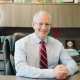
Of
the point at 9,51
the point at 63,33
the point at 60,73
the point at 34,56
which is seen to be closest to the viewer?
the point at 60,73

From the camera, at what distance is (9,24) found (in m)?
3.68

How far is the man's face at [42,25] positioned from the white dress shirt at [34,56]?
0.05 metres

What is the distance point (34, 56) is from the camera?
1789 mm

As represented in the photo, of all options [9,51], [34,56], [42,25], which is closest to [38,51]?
[34,56]

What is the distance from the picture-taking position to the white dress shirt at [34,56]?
1.59m

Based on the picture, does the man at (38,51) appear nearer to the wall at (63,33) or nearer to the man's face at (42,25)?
the man's face at (42,25)

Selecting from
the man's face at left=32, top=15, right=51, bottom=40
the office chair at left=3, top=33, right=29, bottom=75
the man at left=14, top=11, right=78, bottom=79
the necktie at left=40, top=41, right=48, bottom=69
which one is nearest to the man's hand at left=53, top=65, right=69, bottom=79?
the man at left=14, top=11, right=78, bottom=79

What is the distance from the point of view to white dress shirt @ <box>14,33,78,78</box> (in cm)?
159

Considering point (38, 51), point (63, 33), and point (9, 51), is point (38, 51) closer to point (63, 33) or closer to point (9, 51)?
point (9, 51)

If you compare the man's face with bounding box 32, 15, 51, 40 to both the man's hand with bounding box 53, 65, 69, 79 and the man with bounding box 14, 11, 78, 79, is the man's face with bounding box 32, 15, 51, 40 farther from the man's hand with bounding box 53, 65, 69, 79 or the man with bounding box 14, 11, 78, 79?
the man's hand with bounding box 53, 65, 69, 79

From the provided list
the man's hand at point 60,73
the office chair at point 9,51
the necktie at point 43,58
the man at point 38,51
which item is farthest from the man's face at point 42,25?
the man's hand at point 60,73

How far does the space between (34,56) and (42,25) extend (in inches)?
12.5

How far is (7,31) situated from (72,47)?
1.45 m

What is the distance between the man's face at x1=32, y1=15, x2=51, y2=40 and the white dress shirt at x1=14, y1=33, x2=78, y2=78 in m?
0.05
